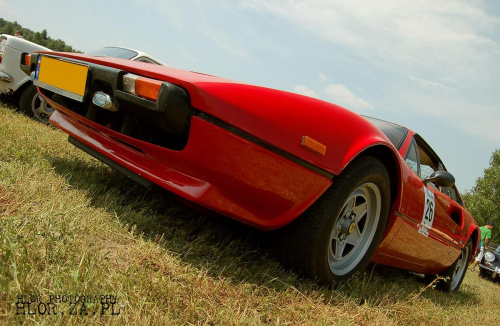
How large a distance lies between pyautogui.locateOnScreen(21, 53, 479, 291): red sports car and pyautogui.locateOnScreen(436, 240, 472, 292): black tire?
179 cm

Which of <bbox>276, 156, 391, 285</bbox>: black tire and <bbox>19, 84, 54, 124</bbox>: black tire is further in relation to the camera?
<bbox>19, 84, 54, 124</bbox>: black tire

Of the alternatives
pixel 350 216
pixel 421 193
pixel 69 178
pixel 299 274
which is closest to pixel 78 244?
pixel 69 178

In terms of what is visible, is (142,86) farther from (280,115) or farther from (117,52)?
(117,52)

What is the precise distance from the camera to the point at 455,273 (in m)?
4.03

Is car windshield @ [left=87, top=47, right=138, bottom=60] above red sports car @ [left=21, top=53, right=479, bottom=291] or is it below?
above

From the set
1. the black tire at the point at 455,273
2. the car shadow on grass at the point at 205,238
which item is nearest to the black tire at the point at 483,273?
the black tire at the point at 455,273

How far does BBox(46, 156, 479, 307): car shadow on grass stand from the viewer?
1.76 metres

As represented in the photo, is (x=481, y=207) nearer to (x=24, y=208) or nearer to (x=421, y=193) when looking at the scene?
(x=421, y=193)

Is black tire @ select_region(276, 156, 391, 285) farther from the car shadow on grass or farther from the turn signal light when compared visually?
the turn signal light

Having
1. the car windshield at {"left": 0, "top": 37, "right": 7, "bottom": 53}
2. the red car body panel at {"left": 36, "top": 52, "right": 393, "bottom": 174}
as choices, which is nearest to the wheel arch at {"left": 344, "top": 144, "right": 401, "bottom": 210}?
the red car body panel at {"left": 36, "top": 52, "right": 393, "bottom": 174}

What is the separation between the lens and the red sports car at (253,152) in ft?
5.16

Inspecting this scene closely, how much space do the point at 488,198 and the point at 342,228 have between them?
102ft

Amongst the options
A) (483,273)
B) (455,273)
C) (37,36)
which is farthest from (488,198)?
(37,36)

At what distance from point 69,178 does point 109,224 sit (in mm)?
621
